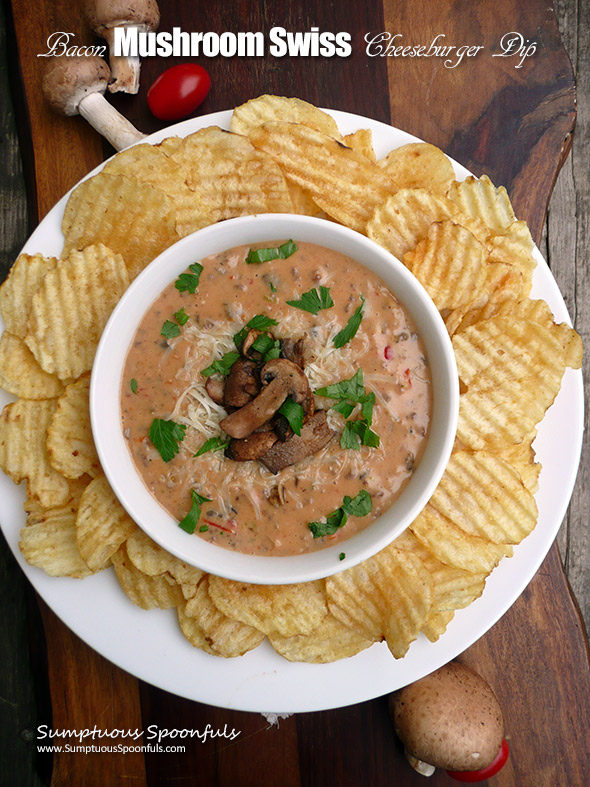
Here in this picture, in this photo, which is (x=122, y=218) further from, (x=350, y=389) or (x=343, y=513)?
(x=343, y=513)

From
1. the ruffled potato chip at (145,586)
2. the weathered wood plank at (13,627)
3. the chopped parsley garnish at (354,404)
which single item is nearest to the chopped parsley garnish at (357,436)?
the chopped parsley garnish at (354,404)

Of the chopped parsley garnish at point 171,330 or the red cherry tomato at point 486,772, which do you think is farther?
the red cherry tomato at point 486,772

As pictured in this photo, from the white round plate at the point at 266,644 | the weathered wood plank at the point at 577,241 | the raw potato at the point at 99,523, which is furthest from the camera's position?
the weathered wood plank at the point at 577,241

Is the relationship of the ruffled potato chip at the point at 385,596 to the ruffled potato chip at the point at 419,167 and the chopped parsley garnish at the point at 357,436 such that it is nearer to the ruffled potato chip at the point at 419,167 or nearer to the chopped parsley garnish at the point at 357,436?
the chopped parsley garnish at the point at 357,436

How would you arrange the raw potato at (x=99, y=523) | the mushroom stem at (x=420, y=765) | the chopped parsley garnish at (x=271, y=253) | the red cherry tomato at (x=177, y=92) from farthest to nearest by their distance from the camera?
the mushroom stem at (x=420, y=765) < the red cherry tomato at (x=177, y=92) < the raw potato at (x=99, y=523) < the chopped parsley garnish at (x=271, y=253)

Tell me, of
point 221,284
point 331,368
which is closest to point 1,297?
point 221,284

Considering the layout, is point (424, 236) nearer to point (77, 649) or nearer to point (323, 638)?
point (323, 638)

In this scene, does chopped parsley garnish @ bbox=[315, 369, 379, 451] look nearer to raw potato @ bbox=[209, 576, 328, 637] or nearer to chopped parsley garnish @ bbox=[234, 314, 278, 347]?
chopped parsley garnish @ bbox=[234, 314, 278, 347]
